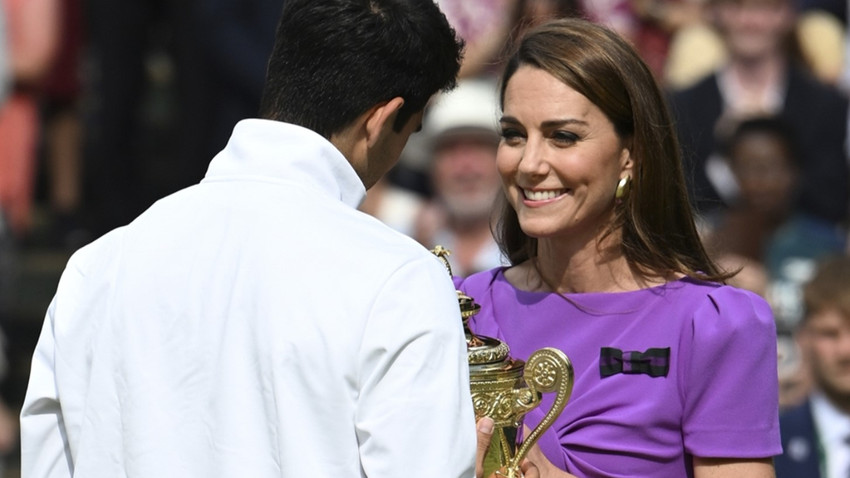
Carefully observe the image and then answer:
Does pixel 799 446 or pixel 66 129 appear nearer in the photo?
pixel 799 446

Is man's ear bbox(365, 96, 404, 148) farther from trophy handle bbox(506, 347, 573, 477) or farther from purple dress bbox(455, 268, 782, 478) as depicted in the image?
purple dress bbox(455, 268, 782, 478)

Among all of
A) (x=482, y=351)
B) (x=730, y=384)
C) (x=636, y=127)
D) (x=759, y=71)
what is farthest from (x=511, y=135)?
(x=759, y=71)

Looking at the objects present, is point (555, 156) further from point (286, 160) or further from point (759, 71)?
point (759, 71)

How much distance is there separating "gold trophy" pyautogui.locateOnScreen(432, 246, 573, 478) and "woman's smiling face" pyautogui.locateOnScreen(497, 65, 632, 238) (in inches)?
15.0

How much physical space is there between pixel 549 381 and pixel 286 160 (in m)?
0.64

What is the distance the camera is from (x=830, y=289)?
4.42m

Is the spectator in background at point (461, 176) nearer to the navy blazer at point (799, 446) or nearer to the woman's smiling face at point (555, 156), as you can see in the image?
the navy blazer at point (799, 446)

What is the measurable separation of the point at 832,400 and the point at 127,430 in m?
2.92

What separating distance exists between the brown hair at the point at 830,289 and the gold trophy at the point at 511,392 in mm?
2127

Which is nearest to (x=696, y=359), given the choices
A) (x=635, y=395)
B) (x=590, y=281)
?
(x=635, y=395)

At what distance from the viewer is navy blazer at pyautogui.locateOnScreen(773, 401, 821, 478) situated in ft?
14.0

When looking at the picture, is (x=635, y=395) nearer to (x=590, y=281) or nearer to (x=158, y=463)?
(x=590, y=281)

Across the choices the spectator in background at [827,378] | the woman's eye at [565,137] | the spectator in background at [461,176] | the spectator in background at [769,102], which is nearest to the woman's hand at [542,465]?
the woman's eye at [565,137]

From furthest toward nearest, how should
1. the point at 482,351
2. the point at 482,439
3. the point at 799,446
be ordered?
the point at 799,446, the point at 482,351, the point at 482,439
